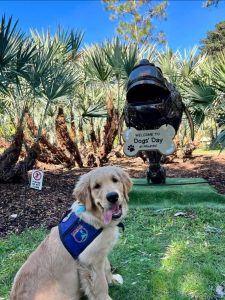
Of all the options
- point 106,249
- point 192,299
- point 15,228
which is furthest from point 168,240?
point 15,228

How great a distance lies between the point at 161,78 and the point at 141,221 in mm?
2432

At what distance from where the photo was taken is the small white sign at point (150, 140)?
645 cm

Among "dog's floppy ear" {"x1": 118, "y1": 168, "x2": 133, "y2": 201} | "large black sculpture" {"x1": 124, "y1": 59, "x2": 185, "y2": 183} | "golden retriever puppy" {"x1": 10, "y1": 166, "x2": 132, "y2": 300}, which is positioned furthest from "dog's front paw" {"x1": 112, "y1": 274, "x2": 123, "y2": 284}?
"large black sculpture" {"x1": 124, "y1": 59, "x2": 185, "y2": 183}

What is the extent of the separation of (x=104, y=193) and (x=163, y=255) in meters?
1.55

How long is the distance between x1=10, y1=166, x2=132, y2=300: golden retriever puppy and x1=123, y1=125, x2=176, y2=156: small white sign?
11.5 feet

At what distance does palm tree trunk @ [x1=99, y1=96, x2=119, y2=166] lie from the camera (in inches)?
402

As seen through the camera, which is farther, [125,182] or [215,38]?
[215,38]

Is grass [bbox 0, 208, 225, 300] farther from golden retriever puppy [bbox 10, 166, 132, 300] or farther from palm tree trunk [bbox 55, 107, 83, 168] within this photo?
palm tree trunk [bbox 55, 107, 83, 168]

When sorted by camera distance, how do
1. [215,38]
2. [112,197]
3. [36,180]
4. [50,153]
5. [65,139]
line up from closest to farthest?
[112,197] < [36,180] < [65,139] < [50,153] < [215,38]

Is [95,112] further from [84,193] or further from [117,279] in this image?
[84,193]

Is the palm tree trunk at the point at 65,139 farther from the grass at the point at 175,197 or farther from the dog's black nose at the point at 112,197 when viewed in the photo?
the dog's black nose at the point at 112,197

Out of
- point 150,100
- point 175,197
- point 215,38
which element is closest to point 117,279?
point 175,197

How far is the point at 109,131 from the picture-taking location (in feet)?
35.4

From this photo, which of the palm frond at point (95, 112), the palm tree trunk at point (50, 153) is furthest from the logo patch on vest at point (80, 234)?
the palm tree trunk at point (50, 153)
